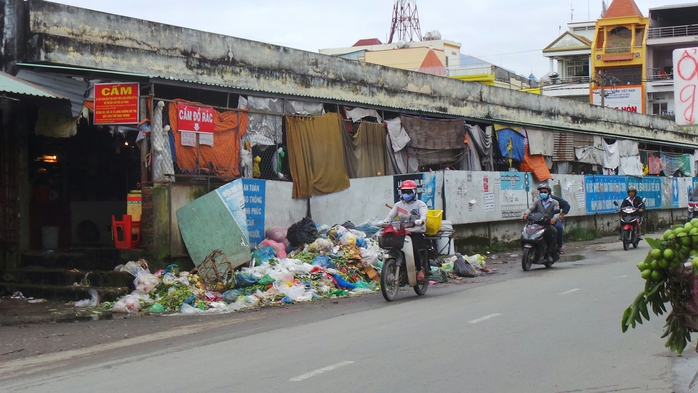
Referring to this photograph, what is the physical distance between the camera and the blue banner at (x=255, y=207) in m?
15.1

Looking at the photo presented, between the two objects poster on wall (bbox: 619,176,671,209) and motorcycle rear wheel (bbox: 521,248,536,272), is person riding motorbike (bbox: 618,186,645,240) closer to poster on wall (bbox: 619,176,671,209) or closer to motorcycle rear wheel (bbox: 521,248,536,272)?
motorcycle rear wheel (bbox: 521,248,536,272)

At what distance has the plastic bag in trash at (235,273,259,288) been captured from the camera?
1281cm

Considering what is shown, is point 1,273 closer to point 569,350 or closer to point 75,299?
point 75,299

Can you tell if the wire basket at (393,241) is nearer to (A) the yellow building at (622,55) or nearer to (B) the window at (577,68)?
(A) the yellow building at (622,55)

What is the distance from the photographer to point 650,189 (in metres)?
32.6

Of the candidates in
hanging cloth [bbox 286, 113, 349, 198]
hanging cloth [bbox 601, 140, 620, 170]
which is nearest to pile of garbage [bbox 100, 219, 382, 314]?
hanging cloth [bbox 286, 113, 349, 198]

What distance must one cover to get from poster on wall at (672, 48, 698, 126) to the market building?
9136mm

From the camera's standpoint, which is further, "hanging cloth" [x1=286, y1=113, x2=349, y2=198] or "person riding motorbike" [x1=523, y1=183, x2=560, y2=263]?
"hanging cloth" [x1=286, y1=113, x2=349, y2=198]

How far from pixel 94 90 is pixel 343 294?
5.77m

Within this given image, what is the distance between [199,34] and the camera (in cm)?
1627

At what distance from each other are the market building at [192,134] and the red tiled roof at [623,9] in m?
46.9

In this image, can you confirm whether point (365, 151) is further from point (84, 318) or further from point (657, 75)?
point (657, 75)

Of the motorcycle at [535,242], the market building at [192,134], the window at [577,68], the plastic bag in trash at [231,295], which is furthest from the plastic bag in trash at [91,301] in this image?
the window at [577,68]

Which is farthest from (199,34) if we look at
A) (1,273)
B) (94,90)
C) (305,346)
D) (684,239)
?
(684,239)
